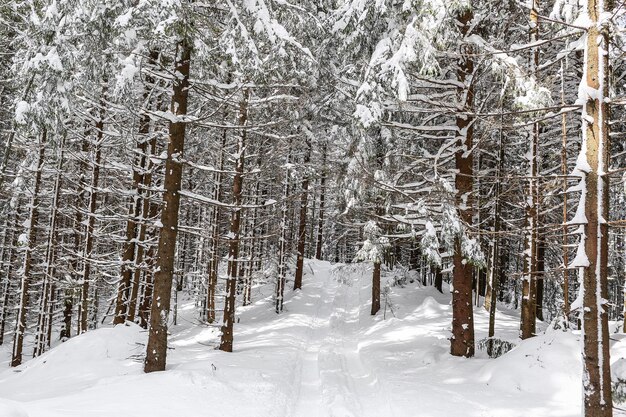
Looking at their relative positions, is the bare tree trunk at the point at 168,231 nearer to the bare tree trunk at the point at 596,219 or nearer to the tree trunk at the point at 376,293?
the bare tree trunk at the point at 596,219

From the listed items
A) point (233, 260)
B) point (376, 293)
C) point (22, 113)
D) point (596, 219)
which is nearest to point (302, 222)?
point (376, 293)

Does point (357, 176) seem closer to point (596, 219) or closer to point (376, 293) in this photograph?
point (596, 219)

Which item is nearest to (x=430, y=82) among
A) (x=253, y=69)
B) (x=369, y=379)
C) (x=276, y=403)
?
(x=253, y=69)

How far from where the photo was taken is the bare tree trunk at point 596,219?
17.0ft

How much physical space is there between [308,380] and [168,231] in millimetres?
4914

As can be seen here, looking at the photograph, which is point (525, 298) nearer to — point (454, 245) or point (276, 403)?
point (454, 245)

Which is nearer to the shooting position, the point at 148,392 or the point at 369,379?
the point at 148,392

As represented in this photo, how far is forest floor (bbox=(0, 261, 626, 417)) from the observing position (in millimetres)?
6695

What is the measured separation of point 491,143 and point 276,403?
39.7 ft

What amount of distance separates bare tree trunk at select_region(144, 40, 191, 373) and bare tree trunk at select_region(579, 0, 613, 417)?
699 centimetres

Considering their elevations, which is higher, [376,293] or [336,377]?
[376,293]

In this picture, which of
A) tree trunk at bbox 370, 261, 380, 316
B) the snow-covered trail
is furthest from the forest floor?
tree trunk at bbox 370, 261, 380, 316

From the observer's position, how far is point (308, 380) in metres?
9.62

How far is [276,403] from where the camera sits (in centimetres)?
754
